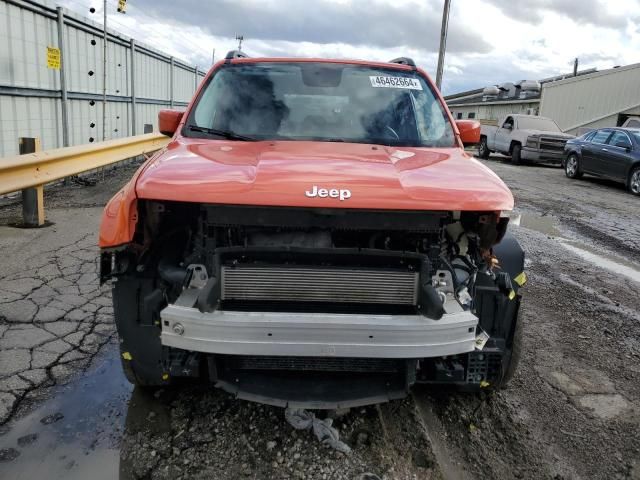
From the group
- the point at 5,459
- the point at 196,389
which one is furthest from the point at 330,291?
the point at 5,459

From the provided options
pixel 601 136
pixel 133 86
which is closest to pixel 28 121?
pixel 133 86

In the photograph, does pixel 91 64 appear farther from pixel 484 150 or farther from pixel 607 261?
pixel 484 150

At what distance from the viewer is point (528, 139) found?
18.3 m

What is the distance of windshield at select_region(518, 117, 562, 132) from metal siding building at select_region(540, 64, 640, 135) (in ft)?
35.5

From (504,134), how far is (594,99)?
13307mm

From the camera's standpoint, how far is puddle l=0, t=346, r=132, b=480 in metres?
2.44

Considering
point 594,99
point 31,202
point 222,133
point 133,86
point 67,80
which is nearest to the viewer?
point 222,133

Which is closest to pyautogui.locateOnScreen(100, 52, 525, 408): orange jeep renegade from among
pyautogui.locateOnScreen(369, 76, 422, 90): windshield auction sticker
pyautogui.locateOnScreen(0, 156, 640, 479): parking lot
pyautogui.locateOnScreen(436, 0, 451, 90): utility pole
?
pyautogui.locateOnScreen(0, 156, 640, 479): parking lot

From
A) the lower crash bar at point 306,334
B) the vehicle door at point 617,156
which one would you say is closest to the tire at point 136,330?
the lower crash bar at point 306,334

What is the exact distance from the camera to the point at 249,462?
252cm

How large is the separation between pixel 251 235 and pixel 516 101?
33313 mm

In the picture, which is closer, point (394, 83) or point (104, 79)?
point (394, 83)

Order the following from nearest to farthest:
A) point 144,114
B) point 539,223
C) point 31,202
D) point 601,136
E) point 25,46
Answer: point 31,202 < point 25,46 < point 539,223 < point 601,136 < point 144,114

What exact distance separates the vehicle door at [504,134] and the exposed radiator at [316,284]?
60.7 ft
